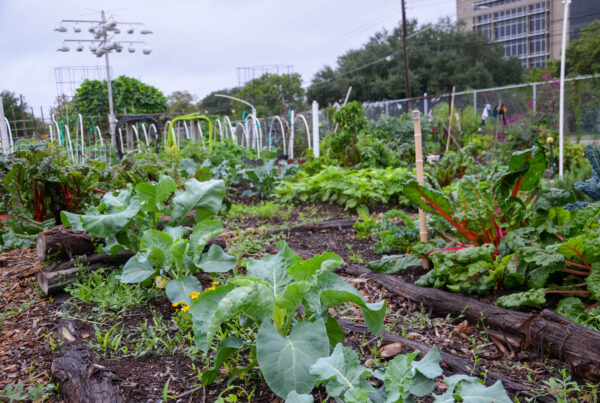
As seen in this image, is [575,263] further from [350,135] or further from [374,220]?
[350,135]

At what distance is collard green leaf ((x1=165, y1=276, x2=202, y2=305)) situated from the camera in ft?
7.84

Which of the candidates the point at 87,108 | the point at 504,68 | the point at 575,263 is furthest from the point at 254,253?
the point at 504,68

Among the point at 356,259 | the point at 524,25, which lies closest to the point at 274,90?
the point at 524,25

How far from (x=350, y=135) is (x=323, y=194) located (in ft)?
7.41

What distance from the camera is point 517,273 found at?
248 cm

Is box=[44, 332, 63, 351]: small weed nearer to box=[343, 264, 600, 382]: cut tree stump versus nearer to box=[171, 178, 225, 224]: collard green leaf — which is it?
box=[171, 178, 225, 224]: collard green leaf

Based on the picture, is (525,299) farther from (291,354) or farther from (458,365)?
(291,354)

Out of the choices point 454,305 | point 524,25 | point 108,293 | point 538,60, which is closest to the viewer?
point 454,305

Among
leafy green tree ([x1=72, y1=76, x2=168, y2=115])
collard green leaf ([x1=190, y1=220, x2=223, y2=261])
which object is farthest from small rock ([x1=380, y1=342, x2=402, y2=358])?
leafy green tree ([x1=72, y1=76, x2=168, y2=115])

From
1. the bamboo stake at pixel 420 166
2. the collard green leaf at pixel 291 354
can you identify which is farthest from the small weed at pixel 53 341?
the bamboo stake at pixel 420 166

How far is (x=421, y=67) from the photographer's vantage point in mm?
41812

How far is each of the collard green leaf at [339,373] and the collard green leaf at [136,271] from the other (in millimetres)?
1443

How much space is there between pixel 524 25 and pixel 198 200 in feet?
220

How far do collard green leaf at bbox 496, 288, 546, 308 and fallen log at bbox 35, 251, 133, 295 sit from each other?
246cm
